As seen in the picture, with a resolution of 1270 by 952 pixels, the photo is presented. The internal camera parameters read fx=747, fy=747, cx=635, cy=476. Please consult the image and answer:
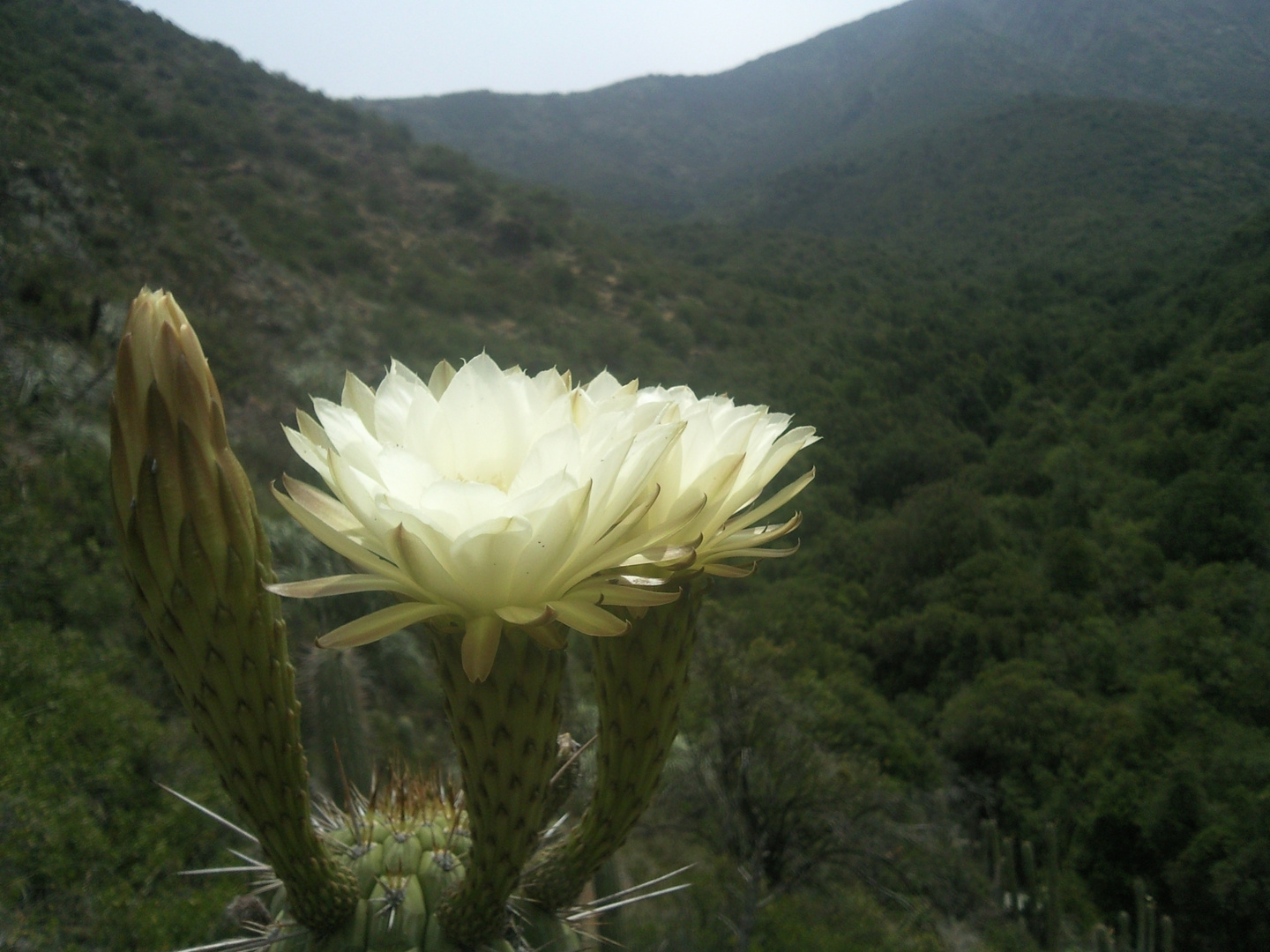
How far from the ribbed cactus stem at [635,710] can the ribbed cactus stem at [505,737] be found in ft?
0.29

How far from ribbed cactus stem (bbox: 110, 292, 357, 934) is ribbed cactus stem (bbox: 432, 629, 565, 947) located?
0.52 ft

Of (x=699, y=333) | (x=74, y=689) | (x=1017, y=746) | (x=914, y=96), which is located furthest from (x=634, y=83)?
(x=74, y=689)

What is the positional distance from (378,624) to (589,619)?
6.8 inches

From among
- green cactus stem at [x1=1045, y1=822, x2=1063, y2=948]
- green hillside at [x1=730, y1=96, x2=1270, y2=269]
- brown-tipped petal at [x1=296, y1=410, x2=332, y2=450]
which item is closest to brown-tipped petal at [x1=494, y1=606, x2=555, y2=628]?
brown-tipped petal at [x1=296, y1=410, x2=332, y2=450]

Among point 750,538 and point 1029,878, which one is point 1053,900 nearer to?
point 1029,878

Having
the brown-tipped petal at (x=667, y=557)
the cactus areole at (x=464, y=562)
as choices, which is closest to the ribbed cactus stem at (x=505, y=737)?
the cactus areole at (x=464, y=562)

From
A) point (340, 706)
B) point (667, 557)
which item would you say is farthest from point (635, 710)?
point (340, 706)

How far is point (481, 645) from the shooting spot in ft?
2.03

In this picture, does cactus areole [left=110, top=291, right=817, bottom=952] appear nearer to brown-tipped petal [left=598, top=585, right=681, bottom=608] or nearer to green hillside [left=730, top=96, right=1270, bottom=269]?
brown-tipped petal [left=598, top=585, right=681, bottom=608]

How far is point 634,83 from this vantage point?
82.1 metres

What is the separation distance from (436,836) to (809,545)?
21.8 m

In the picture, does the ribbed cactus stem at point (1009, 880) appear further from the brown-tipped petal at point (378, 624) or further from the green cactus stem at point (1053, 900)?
the brown-tipped petal at point (378, 624)

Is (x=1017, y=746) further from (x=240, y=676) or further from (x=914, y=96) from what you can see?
(x=914, y=96)

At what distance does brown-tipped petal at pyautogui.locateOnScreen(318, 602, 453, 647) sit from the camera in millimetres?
592
